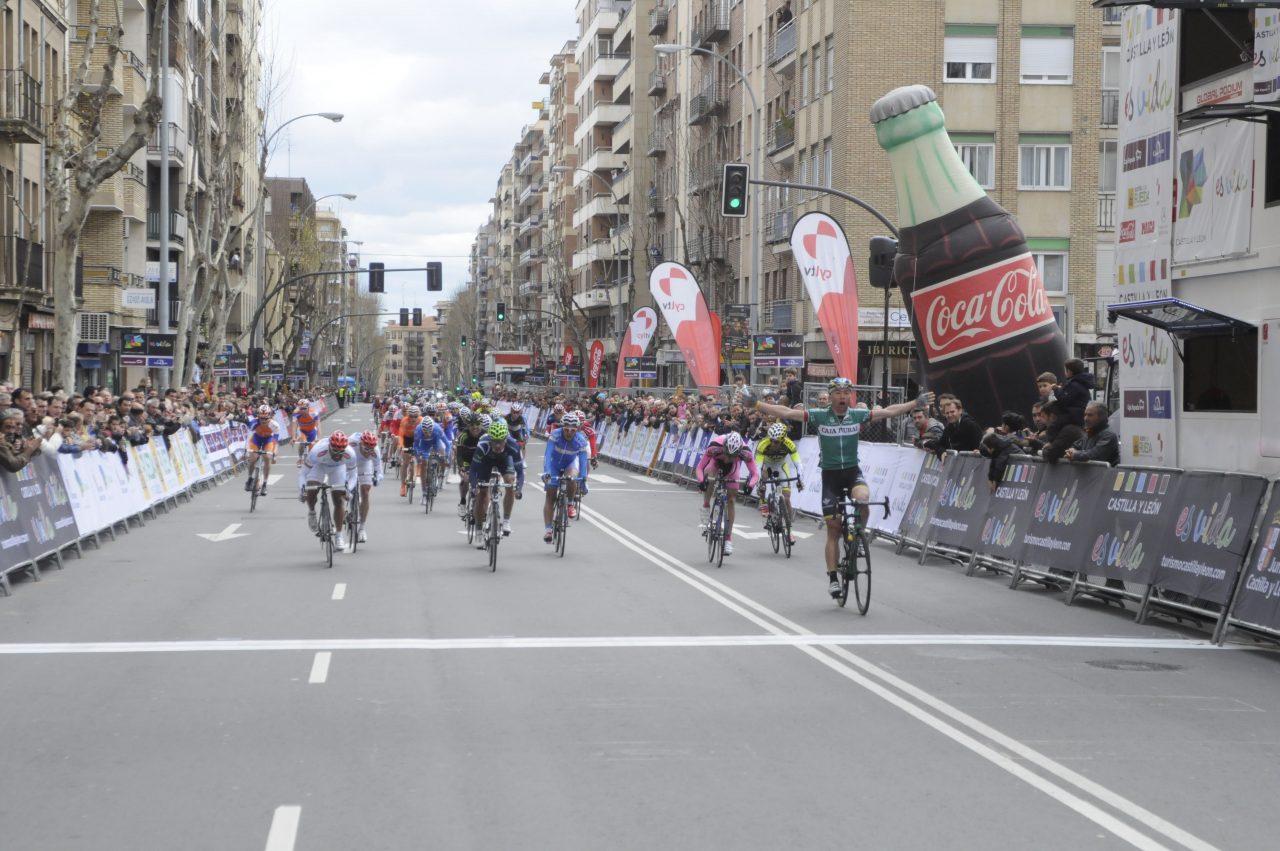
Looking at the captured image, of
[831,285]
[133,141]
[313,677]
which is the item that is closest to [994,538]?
[313,677]

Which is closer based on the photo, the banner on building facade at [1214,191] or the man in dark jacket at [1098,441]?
the man in dark jacket at [1098,441]

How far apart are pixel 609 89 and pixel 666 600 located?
9855 cm

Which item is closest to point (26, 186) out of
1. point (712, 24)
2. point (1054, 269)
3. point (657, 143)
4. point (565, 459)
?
point (565, 459)

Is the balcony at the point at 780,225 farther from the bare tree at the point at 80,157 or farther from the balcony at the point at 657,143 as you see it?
the bare tree at the point at 80,157

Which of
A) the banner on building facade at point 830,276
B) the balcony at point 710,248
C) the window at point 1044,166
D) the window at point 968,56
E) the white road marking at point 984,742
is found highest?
the window at point 968,56

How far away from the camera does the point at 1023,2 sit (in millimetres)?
49500

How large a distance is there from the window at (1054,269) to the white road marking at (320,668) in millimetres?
41695

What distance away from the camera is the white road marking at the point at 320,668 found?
10.4m

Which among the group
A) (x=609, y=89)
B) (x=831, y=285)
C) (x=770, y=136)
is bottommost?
(x=831, y=285)

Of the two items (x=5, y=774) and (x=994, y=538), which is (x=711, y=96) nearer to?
(x=994, y=538)

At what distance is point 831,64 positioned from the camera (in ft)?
172

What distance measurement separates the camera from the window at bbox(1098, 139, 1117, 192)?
50938mm

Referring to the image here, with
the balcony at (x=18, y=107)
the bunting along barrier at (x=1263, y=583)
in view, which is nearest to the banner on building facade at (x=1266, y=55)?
the bunting along barrier at (x=1263, y=583)

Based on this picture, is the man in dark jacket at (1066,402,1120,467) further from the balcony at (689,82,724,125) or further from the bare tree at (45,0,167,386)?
the balcony at (689,82,724,125)
